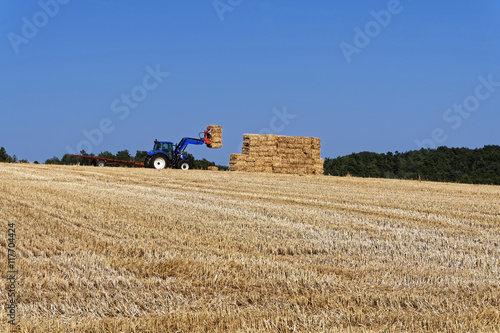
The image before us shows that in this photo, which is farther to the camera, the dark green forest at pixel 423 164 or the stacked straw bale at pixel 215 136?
the dark green forest at pixel 423 164

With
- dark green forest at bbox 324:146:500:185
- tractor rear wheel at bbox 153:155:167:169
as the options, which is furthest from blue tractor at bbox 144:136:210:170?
dark green forest at bbox 324:146:500:185

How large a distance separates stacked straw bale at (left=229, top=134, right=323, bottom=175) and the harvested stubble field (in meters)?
18.3

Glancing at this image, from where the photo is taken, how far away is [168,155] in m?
30.0

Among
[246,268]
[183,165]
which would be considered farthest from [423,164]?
[246,268]

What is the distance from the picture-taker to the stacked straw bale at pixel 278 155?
29.5 metres

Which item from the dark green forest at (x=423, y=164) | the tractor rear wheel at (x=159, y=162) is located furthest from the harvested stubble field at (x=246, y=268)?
the dark green forest at (x=423, y=164)

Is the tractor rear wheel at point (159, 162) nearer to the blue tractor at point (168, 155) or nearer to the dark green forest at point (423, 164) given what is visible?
the blue tractor at point (168, 155)

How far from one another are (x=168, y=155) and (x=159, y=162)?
0.81 m

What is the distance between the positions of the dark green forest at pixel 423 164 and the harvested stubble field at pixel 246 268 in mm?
32258

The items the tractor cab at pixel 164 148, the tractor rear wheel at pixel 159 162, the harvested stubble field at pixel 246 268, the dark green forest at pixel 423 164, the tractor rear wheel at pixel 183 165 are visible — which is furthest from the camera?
the dark green forest at pixel 423 164

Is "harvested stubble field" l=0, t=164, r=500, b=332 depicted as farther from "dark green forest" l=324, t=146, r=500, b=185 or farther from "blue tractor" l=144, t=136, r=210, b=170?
"dark green forest" l=324, t=146, r=500, b=185

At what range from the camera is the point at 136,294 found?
4.75 metres

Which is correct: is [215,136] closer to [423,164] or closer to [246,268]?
[423,164]

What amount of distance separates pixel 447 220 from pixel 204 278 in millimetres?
6711
